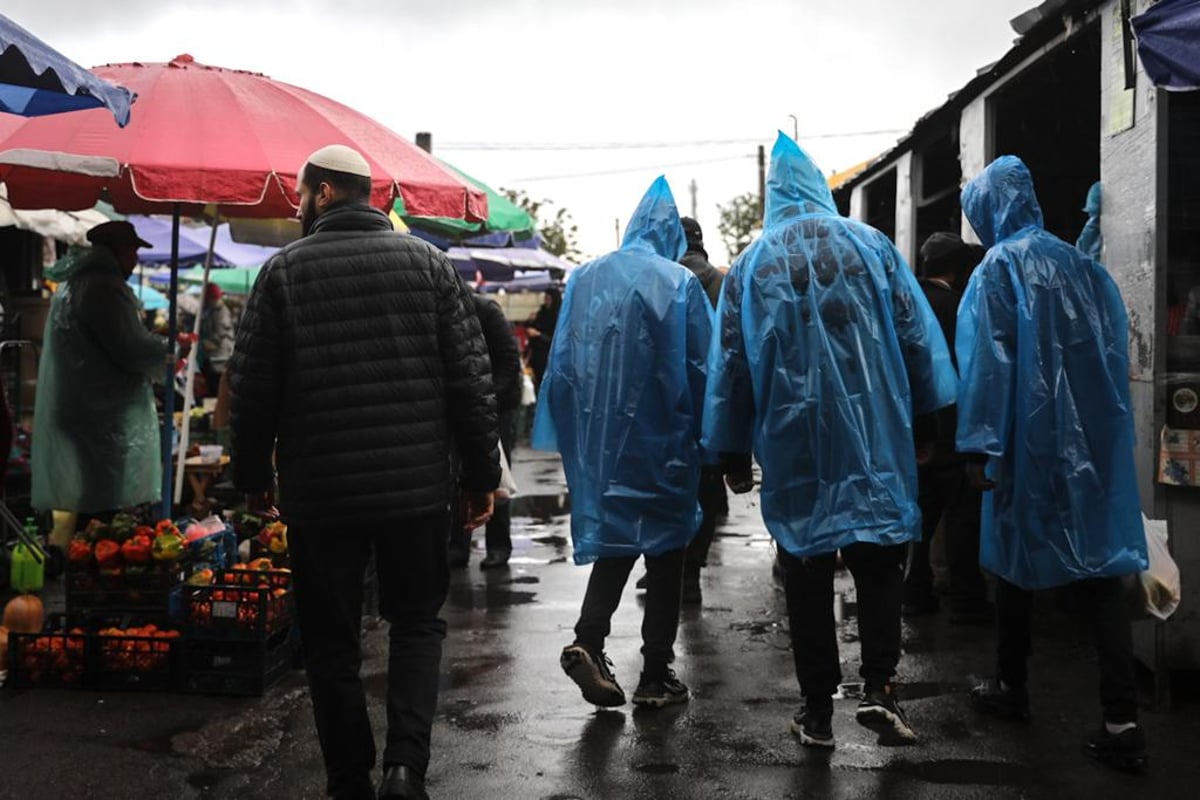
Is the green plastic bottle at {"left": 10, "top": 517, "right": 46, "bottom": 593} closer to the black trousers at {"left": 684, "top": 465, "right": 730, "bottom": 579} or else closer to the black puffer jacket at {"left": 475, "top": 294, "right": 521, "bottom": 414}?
the black puffer jacket at {"left": 475, "top": 294, "right": 521, "bottom": 414}

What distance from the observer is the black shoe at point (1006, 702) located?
15.6 feet

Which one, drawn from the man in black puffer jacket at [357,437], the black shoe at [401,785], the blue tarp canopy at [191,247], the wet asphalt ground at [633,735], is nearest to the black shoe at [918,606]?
the wet asphalt ground at [633,735]

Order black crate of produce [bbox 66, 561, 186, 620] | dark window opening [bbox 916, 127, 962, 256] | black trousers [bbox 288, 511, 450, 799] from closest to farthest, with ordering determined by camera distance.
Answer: black trousers [bbox 288, 511, 450, 799]
black crate of produce [bbox 66, 561, 186, 620]
dark window opening [bbox 916, 127, 962, 256]

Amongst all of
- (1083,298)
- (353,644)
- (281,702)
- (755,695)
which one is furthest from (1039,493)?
(281,702)

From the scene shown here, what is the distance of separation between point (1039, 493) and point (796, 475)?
89cm

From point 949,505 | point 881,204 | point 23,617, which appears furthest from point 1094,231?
point 881,204

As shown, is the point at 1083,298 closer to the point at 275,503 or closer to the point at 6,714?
the point at 275,503

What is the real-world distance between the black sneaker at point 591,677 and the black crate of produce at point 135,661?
171cm

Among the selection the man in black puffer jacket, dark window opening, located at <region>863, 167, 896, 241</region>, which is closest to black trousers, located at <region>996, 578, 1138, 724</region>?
the man in black puffer jacket

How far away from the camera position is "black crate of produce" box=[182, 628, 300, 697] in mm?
5238

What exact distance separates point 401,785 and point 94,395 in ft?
13.2

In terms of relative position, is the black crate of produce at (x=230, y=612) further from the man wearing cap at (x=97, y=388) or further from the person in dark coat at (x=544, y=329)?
the person in dark coat at (x=544, y=329)

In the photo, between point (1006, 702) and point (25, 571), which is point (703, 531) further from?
point (25, 571)

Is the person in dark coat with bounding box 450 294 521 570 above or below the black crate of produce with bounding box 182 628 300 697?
above
